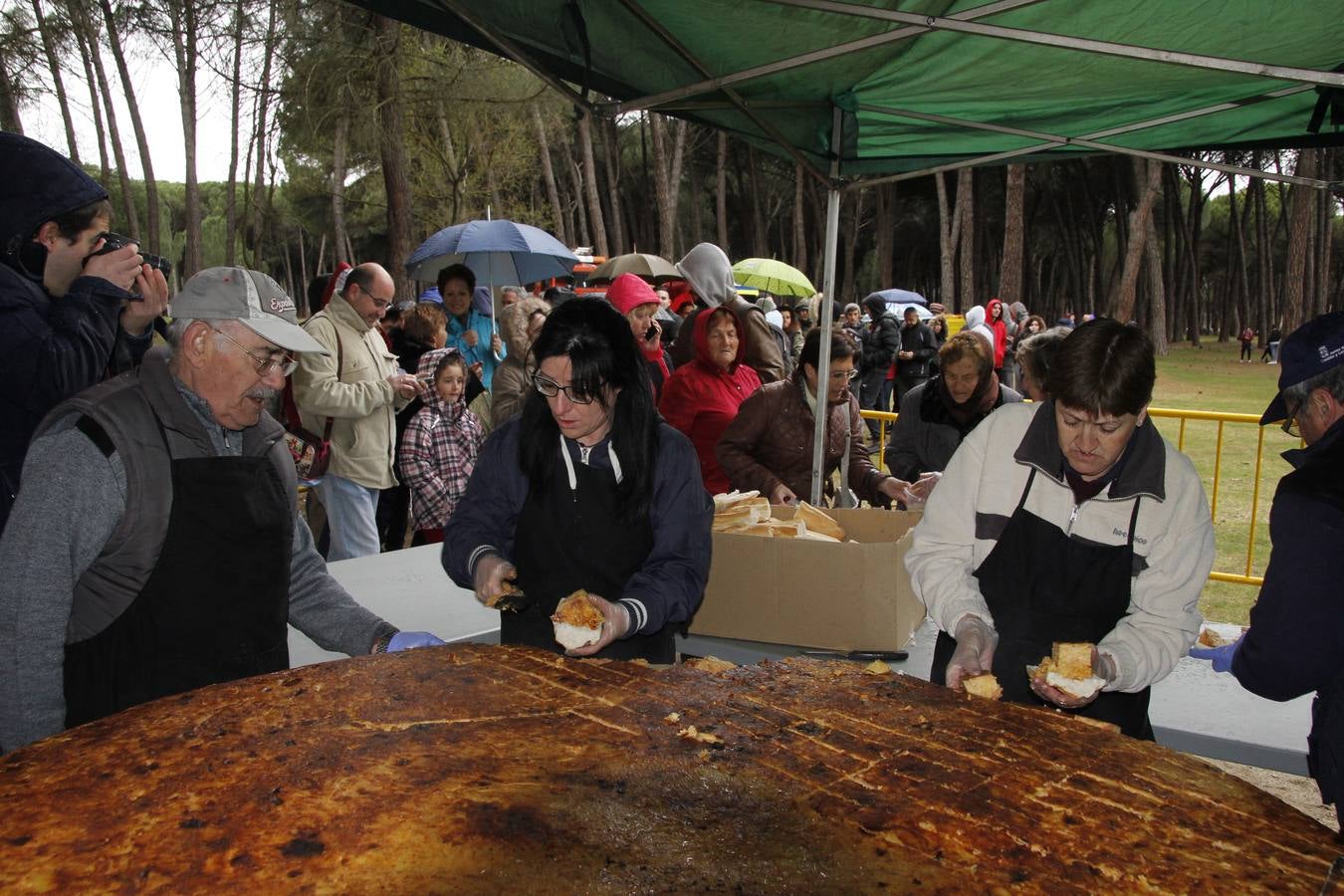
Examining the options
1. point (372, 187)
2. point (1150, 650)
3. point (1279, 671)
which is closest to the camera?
point (1279, 671)

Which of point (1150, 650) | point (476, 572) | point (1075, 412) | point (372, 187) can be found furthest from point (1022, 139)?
point (372, 187)

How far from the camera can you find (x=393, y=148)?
484 inches

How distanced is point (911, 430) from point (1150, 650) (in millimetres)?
2855

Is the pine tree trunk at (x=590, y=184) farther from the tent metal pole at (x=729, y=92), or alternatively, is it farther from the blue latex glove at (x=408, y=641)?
the blue latex glove at (x=408, y=641)

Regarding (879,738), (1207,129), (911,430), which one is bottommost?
(879,738)

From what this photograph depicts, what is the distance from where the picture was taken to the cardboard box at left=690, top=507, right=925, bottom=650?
3566mm

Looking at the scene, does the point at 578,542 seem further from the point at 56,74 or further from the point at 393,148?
the point at 56,74

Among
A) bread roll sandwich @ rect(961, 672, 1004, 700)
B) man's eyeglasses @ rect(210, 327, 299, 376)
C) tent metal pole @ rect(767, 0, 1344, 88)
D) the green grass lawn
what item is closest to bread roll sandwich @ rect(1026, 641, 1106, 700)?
bread roll sandwich @ rect(961, 672, 1004, 700)

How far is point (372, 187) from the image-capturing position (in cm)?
3384

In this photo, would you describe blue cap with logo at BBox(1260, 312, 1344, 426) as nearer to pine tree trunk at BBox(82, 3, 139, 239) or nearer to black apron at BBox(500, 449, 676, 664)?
black apron at BBox(500, 449, 676, 664)

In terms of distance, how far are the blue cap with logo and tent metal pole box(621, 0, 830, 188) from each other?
2.11 metres

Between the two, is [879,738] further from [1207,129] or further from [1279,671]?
[1207,129]

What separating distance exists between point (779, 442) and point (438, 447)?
1.91 m

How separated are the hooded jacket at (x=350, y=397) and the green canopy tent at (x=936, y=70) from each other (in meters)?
2.14
